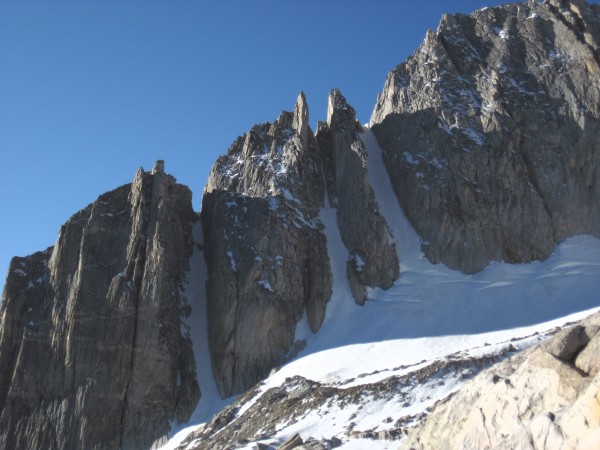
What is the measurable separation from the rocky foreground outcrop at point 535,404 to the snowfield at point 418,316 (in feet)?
54.5

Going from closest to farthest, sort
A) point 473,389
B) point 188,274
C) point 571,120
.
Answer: point 473,389 → point 188,274 → point 571,120

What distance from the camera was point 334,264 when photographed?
5409 centimetres

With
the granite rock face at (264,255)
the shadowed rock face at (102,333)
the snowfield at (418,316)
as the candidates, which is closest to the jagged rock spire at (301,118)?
the granite rock face at (264,255)

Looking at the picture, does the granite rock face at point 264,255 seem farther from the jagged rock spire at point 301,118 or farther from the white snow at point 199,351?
the white snow at point 199,351

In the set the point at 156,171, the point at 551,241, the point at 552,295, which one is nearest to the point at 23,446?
the point at 156,171

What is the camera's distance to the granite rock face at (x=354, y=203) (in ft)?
174

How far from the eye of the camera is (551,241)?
5347 cm

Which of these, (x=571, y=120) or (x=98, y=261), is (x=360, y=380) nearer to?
(x=98, y=261)

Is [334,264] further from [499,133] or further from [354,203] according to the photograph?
[499,133]

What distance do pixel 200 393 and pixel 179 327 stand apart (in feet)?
16.9

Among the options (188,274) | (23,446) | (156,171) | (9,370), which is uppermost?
(156,171)

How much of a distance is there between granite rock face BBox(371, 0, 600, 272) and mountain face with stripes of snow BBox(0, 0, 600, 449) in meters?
0.15

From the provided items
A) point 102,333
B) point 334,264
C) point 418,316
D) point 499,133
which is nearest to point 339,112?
point 499,133

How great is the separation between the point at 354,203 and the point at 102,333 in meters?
21.7
